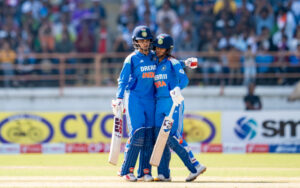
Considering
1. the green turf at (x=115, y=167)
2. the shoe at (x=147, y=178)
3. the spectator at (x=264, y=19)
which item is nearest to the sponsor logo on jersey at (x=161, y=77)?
the shoe at (x=147, y=178)

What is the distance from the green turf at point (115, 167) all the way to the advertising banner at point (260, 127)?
1599 millimetres

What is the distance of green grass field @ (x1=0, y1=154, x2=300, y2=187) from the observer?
33.9 ft

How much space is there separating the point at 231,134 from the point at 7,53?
6556mm

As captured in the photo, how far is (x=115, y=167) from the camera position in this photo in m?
12.4

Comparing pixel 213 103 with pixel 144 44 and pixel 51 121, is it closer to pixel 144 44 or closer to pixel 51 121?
pixel 51 121

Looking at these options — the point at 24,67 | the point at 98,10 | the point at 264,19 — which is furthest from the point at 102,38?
the point at 264,19

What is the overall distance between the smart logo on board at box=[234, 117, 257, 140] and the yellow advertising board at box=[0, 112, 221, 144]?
632 mm

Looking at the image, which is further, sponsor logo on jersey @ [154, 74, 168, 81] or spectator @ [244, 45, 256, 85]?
spectator @ [244, 45, 256, 85]

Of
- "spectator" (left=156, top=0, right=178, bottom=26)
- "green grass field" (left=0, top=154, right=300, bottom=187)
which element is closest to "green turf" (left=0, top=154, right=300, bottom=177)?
"green grass field" (left=0, top=154, right=300, bottom=187)

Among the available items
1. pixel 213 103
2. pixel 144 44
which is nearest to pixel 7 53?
pixel 213 103

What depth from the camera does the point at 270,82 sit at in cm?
1955

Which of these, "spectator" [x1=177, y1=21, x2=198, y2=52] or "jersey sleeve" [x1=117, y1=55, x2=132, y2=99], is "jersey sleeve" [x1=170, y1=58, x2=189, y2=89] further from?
"spectator" [x1=177, y1=21, x2=198, y2=52]

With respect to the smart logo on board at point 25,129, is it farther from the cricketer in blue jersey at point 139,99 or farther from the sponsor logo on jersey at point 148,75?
the sponsor logo on jersey at point 148,75

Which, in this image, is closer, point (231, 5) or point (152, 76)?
point (152, 76)
